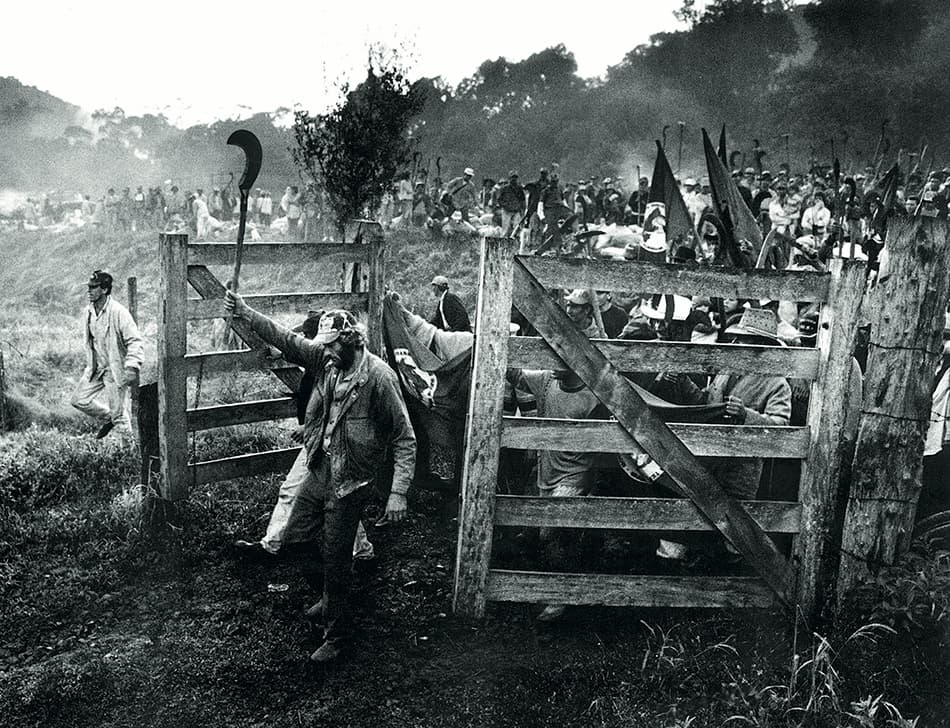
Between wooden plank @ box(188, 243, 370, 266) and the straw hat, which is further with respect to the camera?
wooden plank @ box(188, 243, 370, 266)

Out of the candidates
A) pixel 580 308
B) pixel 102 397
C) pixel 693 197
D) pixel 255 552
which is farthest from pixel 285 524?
pixel 693 197

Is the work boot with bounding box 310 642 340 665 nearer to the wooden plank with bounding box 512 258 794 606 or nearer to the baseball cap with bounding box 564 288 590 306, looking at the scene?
the wooden plank with bounding box 512 258 794 606

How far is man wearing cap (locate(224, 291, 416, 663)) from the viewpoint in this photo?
4863 mm

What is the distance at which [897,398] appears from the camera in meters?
4.61

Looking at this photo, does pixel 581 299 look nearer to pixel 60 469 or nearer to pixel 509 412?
pixel 509 412

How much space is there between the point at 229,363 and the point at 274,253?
0.98m

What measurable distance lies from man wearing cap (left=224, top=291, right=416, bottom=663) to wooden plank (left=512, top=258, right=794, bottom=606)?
3.66 feet

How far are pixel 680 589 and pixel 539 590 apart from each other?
33.2 inches

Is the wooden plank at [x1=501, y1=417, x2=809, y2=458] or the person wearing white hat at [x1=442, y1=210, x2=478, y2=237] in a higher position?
the person wearing white hat at [x1=442, y1=210, x2=478, y2=237]

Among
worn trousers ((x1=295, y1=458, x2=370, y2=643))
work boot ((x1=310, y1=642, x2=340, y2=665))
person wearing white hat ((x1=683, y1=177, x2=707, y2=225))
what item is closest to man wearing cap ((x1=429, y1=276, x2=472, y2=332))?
worn trousers ((x1=295, y1=458, x2=370, y2=643))

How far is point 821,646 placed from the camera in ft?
13.8

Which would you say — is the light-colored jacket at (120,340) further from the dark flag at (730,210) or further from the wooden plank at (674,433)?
the dark flag at (730,210)

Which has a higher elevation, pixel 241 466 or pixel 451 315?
pixel 451 315

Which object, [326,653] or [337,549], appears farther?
[337,549]
